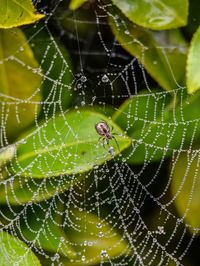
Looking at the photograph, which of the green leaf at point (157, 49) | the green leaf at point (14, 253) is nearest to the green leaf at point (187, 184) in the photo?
the green leaf at point (157, 49)

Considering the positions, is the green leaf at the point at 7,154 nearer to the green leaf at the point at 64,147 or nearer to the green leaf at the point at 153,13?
the green leaf at the point at 64,147

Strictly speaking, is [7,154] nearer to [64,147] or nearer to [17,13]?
[64,147]

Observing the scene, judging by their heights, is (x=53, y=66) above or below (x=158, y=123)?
above

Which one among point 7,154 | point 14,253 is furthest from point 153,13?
point 14,253

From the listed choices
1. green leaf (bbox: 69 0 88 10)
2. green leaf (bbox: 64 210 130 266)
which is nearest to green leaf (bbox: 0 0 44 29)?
green leaf (bbox: 69 0 88 10)

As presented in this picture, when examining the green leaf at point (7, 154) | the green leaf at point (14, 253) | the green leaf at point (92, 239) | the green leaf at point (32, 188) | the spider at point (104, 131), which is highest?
the green leaf at point (7, 154)

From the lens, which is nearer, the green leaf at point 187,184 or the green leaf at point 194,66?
the green leaf at point 194,66
